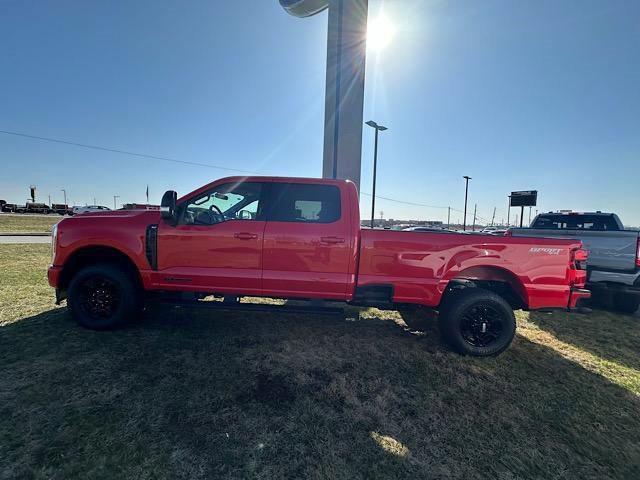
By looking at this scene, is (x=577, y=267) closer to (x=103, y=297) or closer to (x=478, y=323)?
(x=478, y=323)

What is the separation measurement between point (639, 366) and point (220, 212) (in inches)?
221

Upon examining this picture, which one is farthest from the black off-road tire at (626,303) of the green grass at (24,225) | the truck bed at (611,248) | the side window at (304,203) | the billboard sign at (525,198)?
A: the green grass at (24,225)

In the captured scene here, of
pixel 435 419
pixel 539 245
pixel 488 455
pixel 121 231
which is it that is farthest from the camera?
pixel 121 231

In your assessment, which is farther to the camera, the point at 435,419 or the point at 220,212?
the point at 220,212

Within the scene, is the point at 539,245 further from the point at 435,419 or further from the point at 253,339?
the point at 253,339

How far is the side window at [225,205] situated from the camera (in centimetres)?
396

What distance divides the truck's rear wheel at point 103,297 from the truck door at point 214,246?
445mm

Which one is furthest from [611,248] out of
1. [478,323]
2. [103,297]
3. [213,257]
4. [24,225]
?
[24,225]

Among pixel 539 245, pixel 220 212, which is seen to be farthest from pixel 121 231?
pixel 539 245

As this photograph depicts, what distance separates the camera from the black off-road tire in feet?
18.5

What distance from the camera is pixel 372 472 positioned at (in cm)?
207

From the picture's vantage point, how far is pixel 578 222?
759 cm

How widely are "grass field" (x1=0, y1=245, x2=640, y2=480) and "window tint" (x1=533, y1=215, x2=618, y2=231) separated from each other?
380 cm

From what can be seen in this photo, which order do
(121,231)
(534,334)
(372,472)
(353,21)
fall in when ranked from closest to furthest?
(372,472) < (121,231) < (534,334) < (353,21)
